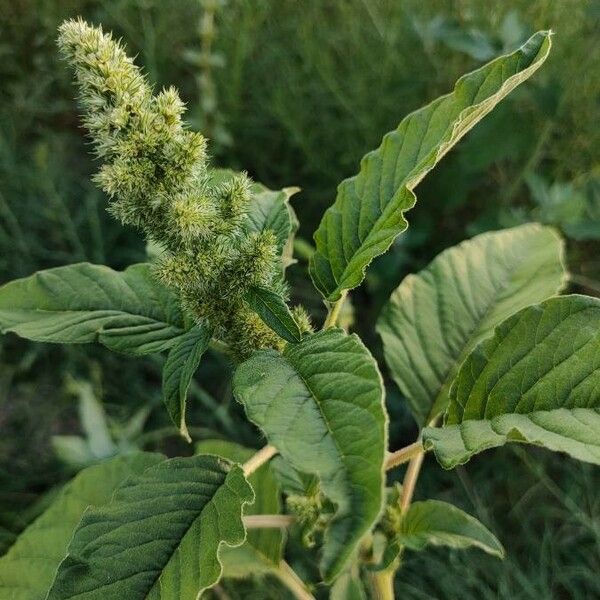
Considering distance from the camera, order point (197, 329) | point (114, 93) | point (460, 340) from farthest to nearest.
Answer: point (460, 340), point (197, 329), point (114, 93)

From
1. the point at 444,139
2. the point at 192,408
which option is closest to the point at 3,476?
the point at 192,408

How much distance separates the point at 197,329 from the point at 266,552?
0.40 m

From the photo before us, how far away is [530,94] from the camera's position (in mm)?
1616

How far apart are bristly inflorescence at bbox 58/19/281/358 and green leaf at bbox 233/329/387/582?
0.23 feet

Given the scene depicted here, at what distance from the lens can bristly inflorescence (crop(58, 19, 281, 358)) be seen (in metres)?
0.56

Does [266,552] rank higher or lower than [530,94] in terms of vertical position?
lower

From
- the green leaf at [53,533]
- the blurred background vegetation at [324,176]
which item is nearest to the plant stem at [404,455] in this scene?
the green leaf at [53,533]

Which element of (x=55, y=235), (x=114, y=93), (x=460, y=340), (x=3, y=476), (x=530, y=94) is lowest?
(x=460, y=340)

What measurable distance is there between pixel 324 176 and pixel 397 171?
1.27 metres

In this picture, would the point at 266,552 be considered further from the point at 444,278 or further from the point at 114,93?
the point at 114,93

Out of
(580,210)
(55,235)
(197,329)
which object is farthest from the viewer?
(55,235)

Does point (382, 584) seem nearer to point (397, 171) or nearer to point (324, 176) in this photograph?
point (397, 171)

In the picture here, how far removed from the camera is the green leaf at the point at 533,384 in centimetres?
60

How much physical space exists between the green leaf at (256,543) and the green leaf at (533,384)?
0.36 m
